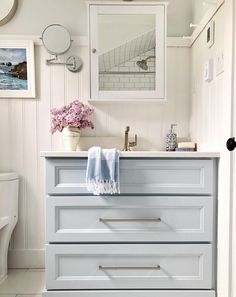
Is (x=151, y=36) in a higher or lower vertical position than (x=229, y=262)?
higher

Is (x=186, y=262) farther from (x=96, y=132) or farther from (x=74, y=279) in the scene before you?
(x=96, y=132)

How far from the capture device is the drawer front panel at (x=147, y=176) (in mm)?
1534

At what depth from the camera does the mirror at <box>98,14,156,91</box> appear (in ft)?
6.42

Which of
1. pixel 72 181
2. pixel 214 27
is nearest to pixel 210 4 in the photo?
pixel 214 27

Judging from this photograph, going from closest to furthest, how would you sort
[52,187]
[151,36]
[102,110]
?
[52,187], [151,36], [102,110]

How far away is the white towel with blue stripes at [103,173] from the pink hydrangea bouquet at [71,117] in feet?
1.47

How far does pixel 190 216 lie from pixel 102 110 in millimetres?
969

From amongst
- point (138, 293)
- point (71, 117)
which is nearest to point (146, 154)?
point (71, 117)

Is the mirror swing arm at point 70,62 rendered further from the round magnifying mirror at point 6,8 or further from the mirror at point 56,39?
the round magnifying mirror at point 6,8

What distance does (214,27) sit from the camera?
1617 millimetres

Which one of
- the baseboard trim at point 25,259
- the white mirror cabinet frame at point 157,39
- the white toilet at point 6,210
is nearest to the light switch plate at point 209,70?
the white mirror cabinet frame at point 157,39

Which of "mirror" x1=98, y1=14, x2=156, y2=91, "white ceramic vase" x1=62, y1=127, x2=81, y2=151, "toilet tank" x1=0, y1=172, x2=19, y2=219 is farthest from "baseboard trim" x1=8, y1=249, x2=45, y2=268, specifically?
"mirror" x1=98, y1=14, x2=156, y2=91

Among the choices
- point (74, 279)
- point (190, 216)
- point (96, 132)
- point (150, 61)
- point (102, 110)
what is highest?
point (150, 61)

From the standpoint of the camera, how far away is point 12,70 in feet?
6.81
